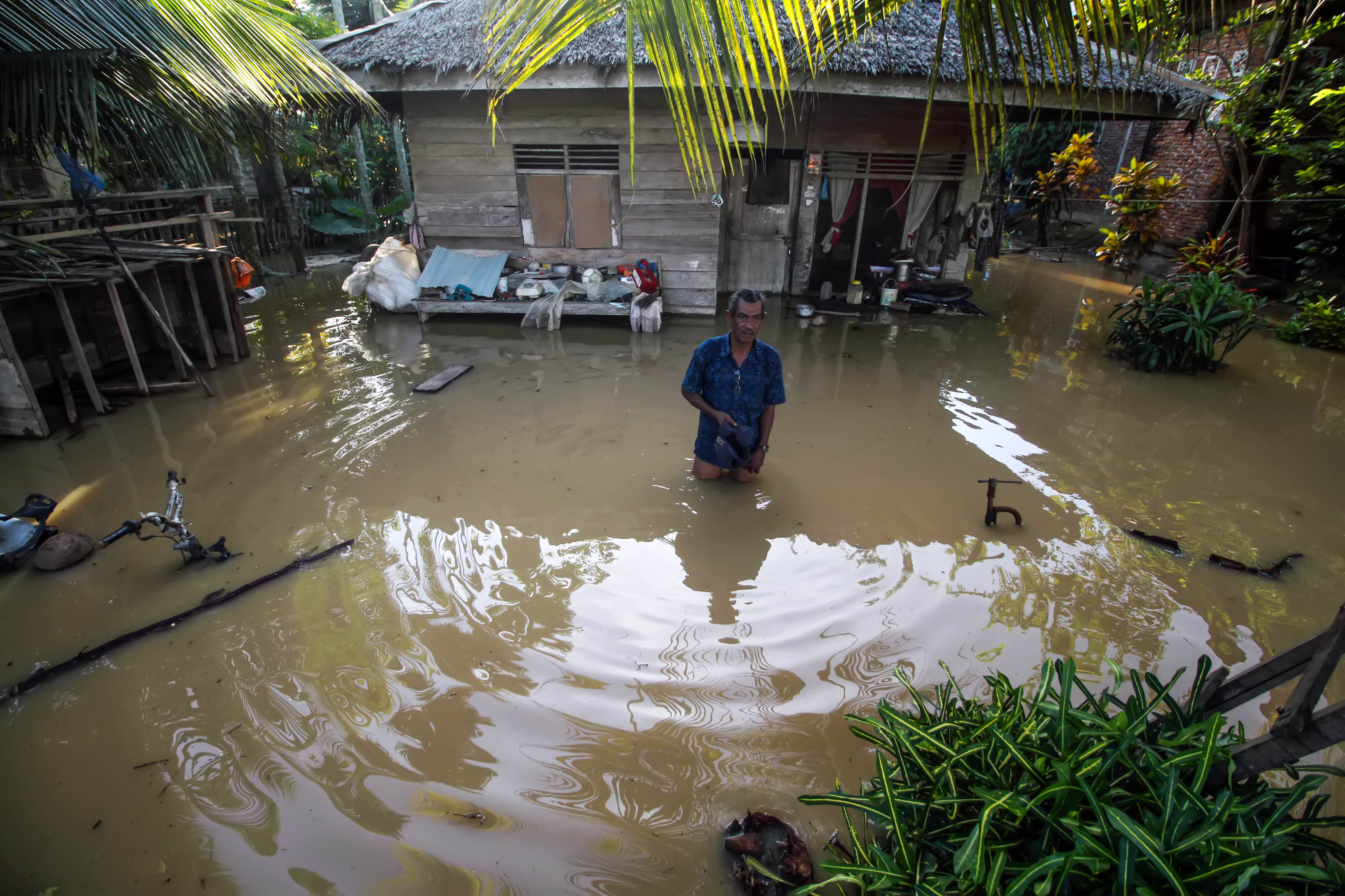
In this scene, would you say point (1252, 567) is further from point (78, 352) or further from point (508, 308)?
point (78, 352)

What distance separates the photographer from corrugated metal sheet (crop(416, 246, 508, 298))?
8.73 metres

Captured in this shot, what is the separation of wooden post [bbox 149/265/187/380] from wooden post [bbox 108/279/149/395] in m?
0.32

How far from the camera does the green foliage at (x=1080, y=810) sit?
135 centimetres

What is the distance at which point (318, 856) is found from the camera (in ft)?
7.39

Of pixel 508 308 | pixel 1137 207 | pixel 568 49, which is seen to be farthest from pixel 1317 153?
pixel 508 308

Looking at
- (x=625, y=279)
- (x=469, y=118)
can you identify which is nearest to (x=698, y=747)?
(x=625, y=279)

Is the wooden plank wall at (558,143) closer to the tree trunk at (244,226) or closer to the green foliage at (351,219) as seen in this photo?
the tree trunk at (244,226)

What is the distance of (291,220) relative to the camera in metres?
12.9

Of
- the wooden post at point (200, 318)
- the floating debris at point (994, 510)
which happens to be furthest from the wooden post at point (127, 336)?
the floating debris at point (994, 510)

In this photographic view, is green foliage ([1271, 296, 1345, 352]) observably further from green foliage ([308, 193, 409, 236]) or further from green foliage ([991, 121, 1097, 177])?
green foliage ([308, 193, 409, 236])

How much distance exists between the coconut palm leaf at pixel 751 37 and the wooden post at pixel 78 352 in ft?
18.5

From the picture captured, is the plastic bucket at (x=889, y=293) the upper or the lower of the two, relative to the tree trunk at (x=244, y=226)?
lower

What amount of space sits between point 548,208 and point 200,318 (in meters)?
4.40

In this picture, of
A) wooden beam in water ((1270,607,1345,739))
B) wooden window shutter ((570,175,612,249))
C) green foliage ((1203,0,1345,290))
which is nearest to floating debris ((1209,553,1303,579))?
wooden beam in water ((1270,607,1345,739))
